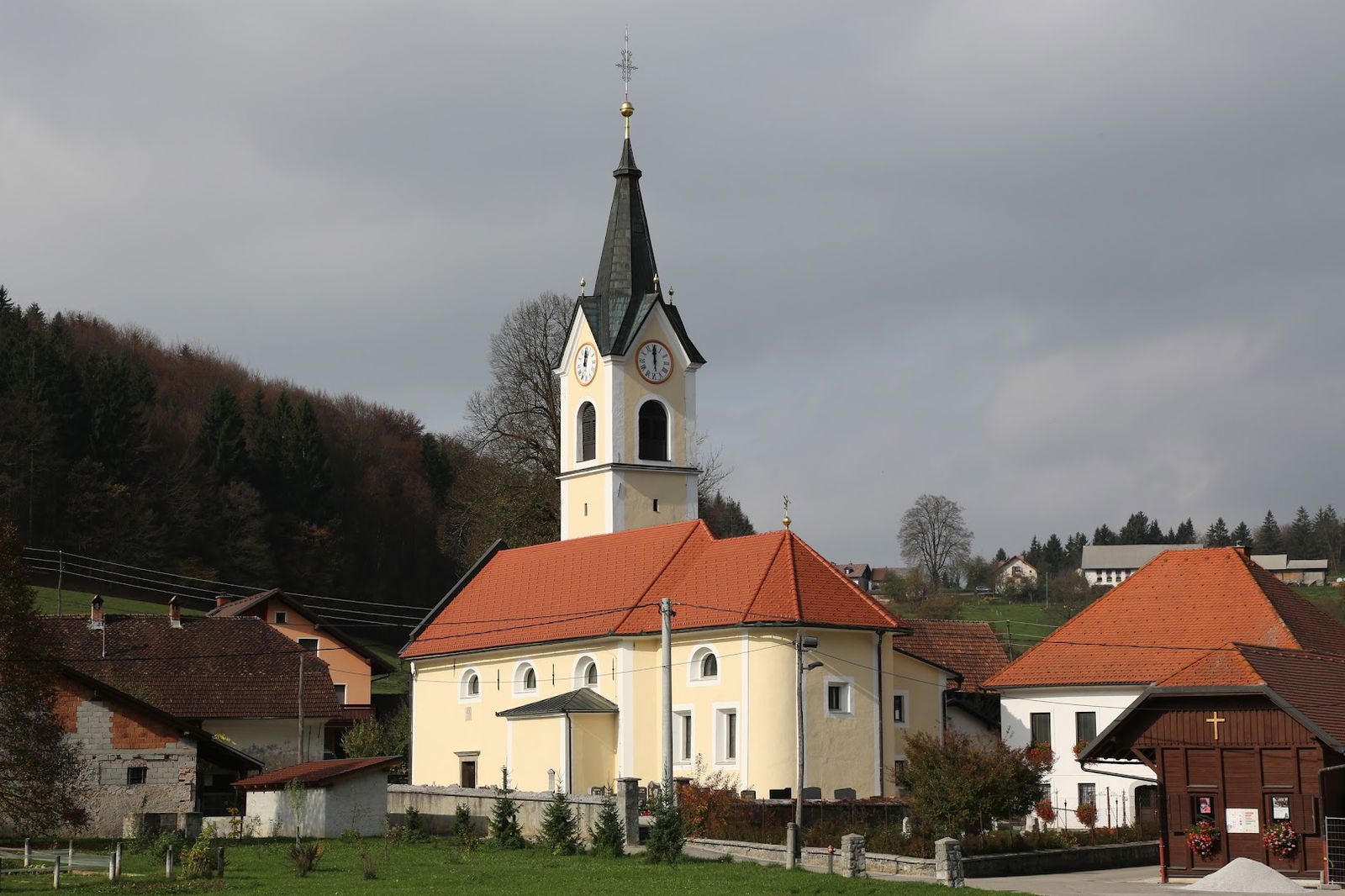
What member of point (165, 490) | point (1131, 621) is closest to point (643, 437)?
point (1131, 621)

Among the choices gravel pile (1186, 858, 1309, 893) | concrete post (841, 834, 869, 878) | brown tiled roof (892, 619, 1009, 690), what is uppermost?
brown tiled roof (892, 619, 1009, 690)

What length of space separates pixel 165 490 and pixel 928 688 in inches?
1987

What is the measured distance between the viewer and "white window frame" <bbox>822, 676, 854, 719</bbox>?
140 ft

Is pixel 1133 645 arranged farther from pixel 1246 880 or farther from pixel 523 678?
pixel 523 678

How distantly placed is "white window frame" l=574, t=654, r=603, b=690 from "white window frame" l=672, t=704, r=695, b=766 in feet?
11.7

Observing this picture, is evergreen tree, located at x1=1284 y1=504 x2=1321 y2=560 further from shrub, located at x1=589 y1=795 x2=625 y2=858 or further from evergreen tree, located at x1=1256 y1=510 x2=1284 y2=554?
shrub, located at x1=589 y1=795 x2=625 y2=858

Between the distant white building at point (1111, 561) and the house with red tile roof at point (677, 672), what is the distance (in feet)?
409

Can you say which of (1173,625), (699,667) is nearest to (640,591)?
(699,667)

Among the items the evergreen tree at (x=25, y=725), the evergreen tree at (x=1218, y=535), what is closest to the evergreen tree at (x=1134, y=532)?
the evergreen tree at (x=1218, y=535)

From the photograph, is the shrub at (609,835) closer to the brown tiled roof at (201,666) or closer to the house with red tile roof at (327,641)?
the brown tiled roof at (201,666)

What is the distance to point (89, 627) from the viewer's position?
51.4 metres

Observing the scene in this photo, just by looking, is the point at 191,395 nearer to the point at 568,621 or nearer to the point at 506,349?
the point at 506,349

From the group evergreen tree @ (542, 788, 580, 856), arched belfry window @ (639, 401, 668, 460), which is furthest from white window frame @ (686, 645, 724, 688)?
arched belfry window @ (639, 401, 668, 460)

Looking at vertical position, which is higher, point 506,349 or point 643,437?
point 506,349
